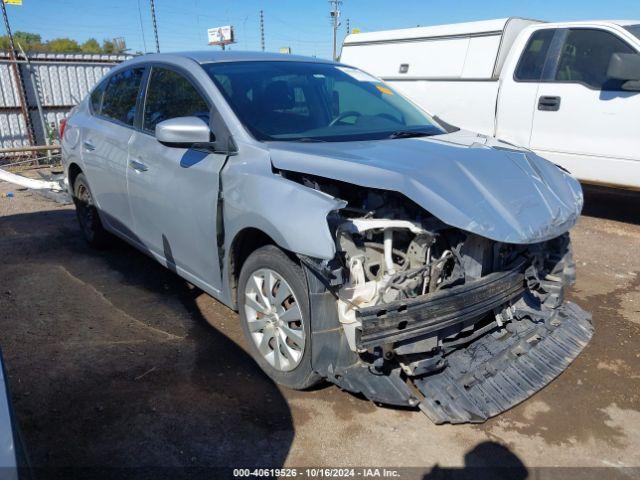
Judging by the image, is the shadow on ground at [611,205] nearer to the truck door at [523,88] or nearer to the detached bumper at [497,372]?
Answer: the truck door at [523,88]

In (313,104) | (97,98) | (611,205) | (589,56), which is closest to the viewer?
(313,104)

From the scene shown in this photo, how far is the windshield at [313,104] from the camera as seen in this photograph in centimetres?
315

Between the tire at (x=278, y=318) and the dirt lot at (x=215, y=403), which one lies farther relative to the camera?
the tire at (x=278, y=318)

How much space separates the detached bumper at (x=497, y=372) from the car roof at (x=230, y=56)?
2.43 metres

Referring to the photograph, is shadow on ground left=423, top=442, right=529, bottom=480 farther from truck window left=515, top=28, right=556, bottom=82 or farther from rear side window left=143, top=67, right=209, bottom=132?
truck window left=515, top=28, right=556, bottom=82

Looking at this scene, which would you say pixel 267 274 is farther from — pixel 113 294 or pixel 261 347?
pixel 113 294

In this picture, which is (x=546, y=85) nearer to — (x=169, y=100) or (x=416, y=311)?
(x=169, y=100)

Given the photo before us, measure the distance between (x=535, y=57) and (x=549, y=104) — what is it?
0.67 meters

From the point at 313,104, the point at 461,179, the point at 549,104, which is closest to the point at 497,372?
the point at 461,179

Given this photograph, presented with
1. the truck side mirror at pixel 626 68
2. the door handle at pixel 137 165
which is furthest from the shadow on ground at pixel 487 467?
the truck side mirror at pixel 626 68

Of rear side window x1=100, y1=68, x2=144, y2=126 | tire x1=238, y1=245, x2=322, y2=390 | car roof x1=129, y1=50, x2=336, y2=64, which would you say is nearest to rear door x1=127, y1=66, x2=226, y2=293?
car roof x1=129, y1=50, x2=336, y2=64

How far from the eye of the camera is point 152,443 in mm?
2525

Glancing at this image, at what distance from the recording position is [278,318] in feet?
9.35

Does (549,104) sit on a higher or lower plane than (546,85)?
lower
